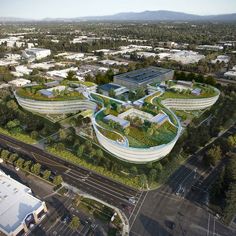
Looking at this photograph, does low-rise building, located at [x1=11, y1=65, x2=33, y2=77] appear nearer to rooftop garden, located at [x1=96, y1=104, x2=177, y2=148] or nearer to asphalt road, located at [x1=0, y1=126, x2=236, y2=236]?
asphalt road, located at [x1=0, y1=126, x2=236, y2=236]

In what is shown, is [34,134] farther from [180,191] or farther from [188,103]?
[188,103]

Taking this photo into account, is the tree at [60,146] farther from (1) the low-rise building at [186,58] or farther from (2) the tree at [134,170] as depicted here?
(1) the low-rise building at [186,58]

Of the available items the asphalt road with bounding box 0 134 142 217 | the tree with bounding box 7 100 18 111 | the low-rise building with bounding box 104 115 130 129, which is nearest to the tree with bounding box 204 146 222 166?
the asphalt road with bounding box 0 134 142 217

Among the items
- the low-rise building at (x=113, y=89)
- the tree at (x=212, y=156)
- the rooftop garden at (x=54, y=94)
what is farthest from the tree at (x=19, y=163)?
the tree at (x=212, y=156)

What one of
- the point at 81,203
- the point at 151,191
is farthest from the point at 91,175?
the point at 151,191

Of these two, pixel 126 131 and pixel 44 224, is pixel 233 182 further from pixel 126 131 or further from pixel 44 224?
pixel 44 224

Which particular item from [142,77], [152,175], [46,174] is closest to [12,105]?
[46,174]
